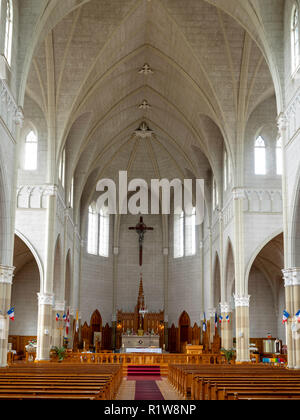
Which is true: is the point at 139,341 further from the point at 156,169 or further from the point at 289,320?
the point at 289,320

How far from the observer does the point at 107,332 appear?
49.2 meters

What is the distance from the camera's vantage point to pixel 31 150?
→ 32562 mm

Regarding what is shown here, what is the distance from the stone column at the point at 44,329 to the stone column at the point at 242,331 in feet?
34.4

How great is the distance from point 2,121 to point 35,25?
204 inches

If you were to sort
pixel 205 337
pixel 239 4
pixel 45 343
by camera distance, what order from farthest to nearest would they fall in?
pixel 205 337 → pixel 45 343 → pixel 239 4

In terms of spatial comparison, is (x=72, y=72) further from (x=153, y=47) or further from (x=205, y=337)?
(x=205, y=337)

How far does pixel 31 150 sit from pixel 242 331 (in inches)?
639

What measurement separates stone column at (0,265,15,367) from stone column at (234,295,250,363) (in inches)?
567

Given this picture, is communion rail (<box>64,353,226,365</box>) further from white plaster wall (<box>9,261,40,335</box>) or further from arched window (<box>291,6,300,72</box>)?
arched window (<box>291,6,300,72</box>)

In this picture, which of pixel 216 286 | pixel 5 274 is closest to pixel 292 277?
pixel 5 274

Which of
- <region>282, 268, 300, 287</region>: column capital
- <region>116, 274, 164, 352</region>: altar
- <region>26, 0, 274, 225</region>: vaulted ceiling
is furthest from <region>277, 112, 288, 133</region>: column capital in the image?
<region>116, 274, 164, 352</region>: altar

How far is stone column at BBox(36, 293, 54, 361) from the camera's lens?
29266 mm

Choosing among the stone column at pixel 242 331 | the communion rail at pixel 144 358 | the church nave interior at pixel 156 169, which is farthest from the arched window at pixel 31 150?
the stone column at pixel 242 331

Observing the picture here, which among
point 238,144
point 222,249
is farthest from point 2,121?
point 222,249
